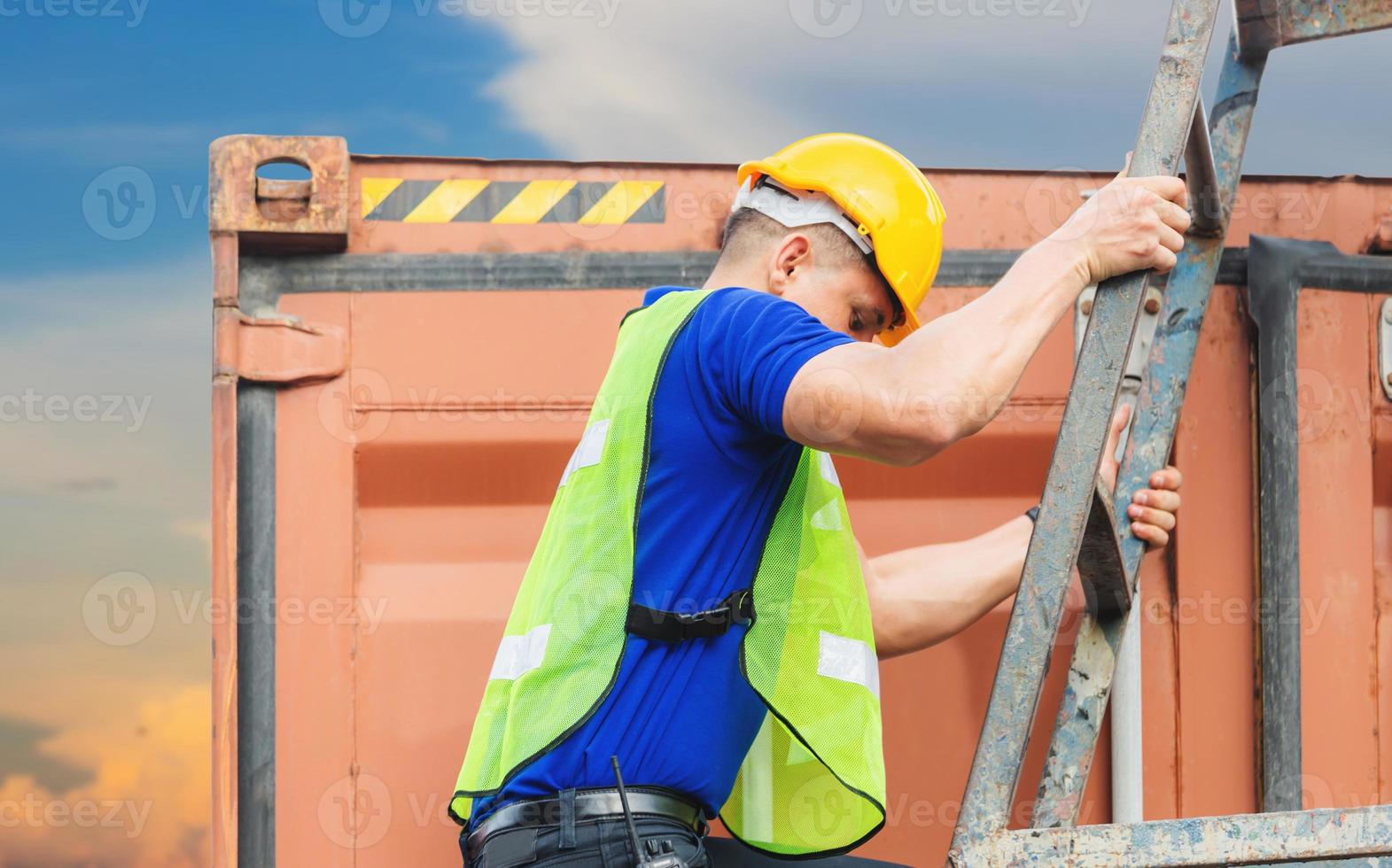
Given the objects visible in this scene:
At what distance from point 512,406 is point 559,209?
1.22 feet

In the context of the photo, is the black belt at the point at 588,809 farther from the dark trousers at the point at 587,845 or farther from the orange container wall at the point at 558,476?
the orange container wall at the point at 558,476

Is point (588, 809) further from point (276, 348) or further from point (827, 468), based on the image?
point (276, 348)

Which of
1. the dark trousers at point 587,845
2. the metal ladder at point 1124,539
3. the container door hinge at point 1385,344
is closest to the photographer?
the metal ladder at point 1124,539

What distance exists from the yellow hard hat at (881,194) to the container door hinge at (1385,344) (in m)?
1.00

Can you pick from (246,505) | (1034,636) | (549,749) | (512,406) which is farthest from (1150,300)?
Result: (246,505)

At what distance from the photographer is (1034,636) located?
1753 mm

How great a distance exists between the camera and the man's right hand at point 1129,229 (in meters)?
1.83

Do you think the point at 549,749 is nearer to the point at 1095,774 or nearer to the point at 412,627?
the point at 412,627

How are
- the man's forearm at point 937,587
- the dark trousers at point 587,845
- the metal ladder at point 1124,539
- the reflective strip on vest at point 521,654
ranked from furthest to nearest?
the man's forearm at point 937,587 < the reflective strip on vest at point 521,654 < the dark trousers at point 587,845 < the metal ladder at point 1124,539

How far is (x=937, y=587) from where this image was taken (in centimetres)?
247

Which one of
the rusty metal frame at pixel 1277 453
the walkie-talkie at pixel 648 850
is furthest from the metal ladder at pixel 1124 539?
the walkie-talkie at pixel 648 850

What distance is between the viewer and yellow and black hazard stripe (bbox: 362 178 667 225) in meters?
2.59

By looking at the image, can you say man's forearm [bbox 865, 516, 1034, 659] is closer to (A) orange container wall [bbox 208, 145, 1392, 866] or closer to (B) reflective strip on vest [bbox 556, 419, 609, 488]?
(A) orange container wall [bbox 208, 145, 1392, 866]

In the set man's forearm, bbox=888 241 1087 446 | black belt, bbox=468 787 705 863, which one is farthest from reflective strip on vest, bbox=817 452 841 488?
black belt, bbox=468 787 705 863
